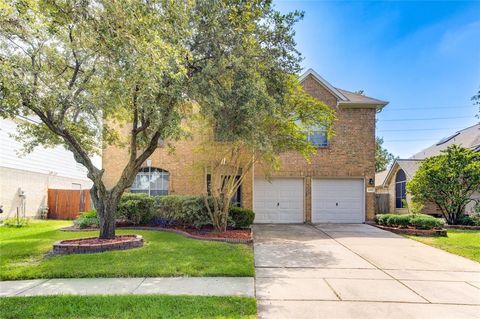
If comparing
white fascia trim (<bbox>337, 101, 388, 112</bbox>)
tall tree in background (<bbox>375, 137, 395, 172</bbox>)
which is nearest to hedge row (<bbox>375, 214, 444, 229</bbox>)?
white fascia trim (<bbox>337, 101, 388, 112</bbox>)

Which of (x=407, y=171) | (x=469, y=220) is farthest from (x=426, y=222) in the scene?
(x=407, y=171)

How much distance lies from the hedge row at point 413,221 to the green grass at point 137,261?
24.9 feet

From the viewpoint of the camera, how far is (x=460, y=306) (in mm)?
Result: 4625

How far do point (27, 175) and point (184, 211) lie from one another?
10.1 meters

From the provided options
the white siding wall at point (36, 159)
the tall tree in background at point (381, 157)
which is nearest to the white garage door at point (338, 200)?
the white siding wall at point (36, 159)

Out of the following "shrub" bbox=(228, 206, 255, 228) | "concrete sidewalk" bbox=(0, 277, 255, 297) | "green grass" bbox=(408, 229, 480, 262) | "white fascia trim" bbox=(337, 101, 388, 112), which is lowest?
"green grass" bbox=(408, 229, 480, 262)

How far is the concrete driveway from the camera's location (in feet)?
14.5

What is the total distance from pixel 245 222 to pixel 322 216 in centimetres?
537

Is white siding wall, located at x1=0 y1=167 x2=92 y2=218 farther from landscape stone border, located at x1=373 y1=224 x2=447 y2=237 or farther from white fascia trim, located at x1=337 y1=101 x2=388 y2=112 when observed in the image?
landscape stone border, located at x1=373 y1=224 x2=447 y2=237

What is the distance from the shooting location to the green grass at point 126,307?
4055mm

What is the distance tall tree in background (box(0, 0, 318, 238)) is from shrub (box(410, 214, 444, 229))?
7.32m

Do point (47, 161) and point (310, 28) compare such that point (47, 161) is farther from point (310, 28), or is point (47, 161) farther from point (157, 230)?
point (310, 28)

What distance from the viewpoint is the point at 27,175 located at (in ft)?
53.1

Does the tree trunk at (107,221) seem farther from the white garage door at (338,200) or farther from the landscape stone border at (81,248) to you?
the white garage door at (338,200)
